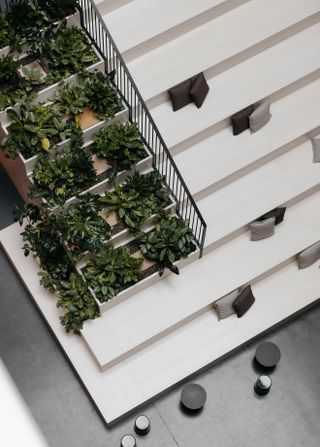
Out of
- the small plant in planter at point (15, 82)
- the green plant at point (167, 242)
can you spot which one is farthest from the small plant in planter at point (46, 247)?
the small plant in planter at point (15, 82)

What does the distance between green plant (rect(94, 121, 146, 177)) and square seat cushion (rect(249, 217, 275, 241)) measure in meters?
1.58

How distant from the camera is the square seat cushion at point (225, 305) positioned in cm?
812

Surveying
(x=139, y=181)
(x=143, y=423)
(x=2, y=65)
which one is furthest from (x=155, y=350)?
A: (x=2, y=65)

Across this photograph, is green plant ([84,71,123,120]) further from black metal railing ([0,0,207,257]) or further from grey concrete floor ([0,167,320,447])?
grey concrete floor ([0,167,320,447])

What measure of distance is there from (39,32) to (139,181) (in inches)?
79.2

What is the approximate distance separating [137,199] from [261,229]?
1.51 meters

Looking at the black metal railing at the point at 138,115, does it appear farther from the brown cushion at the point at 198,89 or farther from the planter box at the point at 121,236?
the brown cushion at the point at 198,89

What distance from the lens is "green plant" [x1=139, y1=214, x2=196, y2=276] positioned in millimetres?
7855

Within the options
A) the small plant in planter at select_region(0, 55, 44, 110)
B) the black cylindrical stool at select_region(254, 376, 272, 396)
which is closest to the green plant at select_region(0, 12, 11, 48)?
the small plant in planter at select_region(0, 55, 44, 110)

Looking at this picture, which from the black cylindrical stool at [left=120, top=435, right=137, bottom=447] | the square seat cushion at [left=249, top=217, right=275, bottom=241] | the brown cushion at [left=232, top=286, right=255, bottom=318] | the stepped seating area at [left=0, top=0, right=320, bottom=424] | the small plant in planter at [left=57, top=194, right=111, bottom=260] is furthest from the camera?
the square seat cushion at [left=249, top=217, right=275, bottom=241]

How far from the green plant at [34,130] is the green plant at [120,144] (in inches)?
14.5

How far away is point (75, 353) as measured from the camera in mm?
8102

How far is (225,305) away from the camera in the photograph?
8156 millimetres

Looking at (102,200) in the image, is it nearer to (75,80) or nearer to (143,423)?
(75,80)
